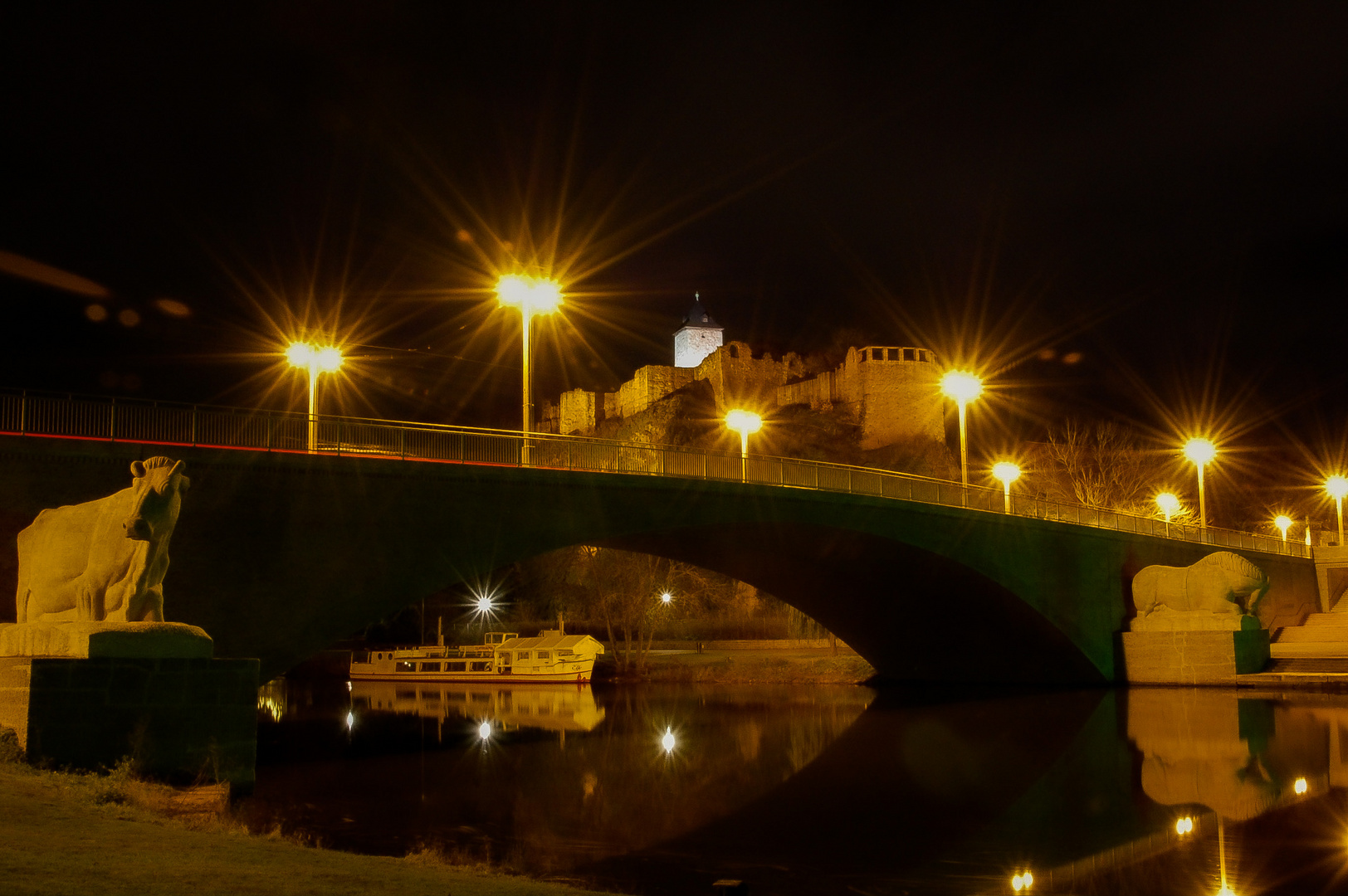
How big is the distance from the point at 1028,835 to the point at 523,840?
18.8 feet

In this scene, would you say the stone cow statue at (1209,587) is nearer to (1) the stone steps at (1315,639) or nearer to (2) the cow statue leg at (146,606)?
(1) the stone steps at (1315,639)

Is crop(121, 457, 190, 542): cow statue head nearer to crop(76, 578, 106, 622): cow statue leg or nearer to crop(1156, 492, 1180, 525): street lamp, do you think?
crop(76, 578, 106, 622): cow statue leg

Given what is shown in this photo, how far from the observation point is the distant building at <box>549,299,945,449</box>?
310 ft

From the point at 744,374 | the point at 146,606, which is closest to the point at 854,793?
the point at 146,606

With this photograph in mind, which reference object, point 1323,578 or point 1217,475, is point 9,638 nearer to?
point 1323,578

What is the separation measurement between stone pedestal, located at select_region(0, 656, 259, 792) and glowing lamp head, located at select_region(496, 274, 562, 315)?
1086 centimetres

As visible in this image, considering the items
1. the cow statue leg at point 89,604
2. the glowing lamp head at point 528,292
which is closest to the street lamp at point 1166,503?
the glowing lamp head at point 528,292

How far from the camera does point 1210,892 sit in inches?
406

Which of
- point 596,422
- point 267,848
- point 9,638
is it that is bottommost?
point 267,848

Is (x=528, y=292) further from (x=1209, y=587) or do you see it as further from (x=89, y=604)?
(x=1209, y=587)

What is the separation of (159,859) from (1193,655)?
3225 centimetres

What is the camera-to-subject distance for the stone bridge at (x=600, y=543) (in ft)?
59.8

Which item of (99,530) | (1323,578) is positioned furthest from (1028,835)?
(1323,578)

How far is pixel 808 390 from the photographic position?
102 metres
